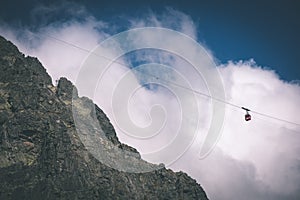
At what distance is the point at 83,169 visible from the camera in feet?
655

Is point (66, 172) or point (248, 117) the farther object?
point (66, 172)

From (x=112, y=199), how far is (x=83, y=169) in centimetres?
2179

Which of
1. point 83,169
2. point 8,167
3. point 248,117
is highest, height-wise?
point 83,169

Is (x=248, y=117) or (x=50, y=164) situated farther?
(x=50, y=164)

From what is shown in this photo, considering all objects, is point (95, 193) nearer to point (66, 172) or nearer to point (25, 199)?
point (66, 172)

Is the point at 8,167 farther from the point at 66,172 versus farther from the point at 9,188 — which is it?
the point at 66,172

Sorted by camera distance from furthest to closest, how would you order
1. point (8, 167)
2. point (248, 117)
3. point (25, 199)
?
point (8, 167) → point (25, 199) → point (248, 117)

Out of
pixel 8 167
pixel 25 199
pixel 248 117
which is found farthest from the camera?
pixel 8 167

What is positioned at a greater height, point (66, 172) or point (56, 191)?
point (66, 172)

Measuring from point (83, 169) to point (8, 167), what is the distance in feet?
122

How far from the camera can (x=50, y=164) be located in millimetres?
197500

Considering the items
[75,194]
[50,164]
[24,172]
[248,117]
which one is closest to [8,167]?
[24,172]

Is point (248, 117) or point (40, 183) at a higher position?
point (40, 183)

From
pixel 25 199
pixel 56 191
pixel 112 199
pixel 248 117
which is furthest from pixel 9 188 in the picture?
pixel 248 117
